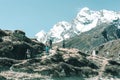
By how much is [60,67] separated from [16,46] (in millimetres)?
13365

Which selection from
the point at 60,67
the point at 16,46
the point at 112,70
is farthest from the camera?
the point at 112,70

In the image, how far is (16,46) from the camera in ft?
299

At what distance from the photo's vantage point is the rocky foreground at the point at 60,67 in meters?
77.0

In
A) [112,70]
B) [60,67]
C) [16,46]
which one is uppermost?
[16,46]

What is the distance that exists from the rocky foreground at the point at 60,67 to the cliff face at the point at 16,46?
3732mm

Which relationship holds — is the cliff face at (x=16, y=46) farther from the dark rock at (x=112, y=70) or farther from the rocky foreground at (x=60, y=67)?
the dark rock at (x=112, y=70)

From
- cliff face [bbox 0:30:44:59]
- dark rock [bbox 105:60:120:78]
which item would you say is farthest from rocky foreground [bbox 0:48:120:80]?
cliff face [bbox 0:30:44:59]

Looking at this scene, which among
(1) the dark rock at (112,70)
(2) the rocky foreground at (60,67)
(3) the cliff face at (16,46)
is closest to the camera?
(2) the rocky foreground at (60,67)

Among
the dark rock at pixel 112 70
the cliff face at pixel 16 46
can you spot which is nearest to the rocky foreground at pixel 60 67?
the dark rock at pixel 112 70

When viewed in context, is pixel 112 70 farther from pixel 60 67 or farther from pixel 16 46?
pixel 16 46

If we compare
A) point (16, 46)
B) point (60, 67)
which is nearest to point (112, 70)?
point (60, 67)

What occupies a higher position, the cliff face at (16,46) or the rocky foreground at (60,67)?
the cliff face at (16,46)

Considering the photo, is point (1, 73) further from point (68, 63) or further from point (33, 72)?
point (68, 63)

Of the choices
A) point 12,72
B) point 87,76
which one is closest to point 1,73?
point 12,72
